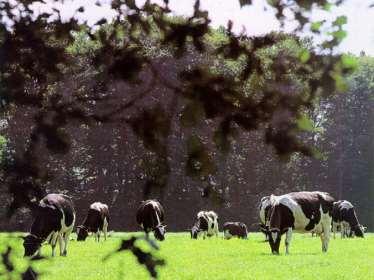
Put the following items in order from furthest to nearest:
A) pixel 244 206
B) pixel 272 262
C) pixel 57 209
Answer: pixel 244 206, pixel 57 209, pixel 272 262

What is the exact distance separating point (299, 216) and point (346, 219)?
21.5 metres

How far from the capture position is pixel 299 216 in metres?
28.3

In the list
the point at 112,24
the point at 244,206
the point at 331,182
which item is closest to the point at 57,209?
the point at 112,24

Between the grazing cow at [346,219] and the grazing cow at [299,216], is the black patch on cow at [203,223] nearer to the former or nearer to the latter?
the grazing cow at [346,219]

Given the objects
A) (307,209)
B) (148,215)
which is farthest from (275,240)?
(148,215)

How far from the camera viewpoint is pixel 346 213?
49.0m

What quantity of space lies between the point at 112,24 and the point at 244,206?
232 ft

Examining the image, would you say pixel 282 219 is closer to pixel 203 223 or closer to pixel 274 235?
pixel 274 235

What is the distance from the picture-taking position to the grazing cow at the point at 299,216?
27.8 metres

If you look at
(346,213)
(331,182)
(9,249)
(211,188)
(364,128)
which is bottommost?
(9,249)

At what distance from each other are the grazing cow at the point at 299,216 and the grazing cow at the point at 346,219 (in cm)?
1937

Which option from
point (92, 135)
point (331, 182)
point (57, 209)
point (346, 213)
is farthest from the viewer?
point (331, 182)

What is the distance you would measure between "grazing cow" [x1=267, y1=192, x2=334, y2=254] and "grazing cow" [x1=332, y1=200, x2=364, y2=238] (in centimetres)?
1937

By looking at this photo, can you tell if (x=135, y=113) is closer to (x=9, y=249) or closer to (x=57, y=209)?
(x=9, y=249)
